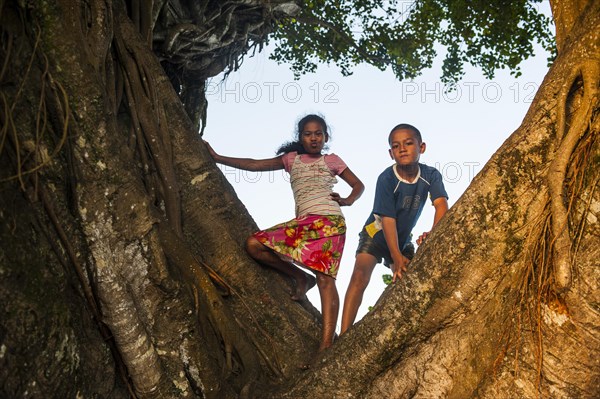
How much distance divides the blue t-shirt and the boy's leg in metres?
0.17

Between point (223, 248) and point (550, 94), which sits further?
point (223, 248)

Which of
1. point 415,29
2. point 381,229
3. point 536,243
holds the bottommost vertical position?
point 536,243

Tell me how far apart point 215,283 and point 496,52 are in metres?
4.71

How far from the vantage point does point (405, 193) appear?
4.92 m

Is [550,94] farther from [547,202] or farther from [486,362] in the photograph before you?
[486,362]

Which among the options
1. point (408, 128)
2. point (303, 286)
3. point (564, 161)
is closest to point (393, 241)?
point (303, 286)

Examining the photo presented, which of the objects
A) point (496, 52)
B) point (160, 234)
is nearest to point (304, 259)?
point (160, 234)

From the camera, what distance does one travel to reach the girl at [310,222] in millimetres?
4711

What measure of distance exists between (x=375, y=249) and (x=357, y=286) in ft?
1.11

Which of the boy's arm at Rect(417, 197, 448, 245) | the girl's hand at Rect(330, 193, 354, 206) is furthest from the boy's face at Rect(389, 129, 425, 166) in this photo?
the girl's hand at Rect(330, 193, 354, 206)

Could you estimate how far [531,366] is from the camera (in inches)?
139

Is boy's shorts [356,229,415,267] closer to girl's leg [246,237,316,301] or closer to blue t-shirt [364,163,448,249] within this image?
blue t-shirt [364,163,448,249]

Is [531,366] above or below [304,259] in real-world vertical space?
below

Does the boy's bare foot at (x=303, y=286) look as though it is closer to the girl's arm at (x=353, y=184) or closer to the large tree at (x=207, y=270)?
the large tree at (x=207, y=270)
